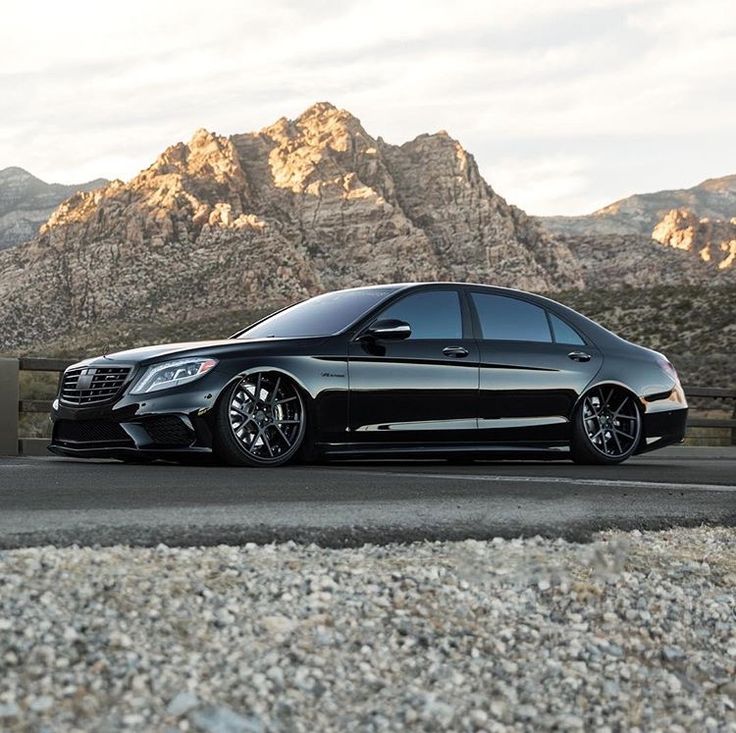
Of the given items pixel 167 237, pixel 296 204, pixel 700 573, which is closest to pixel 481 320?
pixel 700 573

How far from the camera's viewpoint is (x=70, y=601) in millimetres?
3951

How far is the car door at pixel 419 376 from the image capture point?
987 centimetres

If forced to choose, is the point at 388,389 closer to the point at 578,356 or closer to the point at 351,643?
the point at 578,356

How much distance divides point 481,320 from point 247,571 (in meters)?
6.42

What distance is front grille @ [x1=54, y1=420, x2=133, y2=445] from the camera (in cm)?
938

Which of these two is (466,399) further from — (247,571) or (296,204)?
(296,204)

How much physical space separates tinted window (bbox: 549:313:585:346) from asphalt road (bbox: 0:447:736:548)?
1.33m

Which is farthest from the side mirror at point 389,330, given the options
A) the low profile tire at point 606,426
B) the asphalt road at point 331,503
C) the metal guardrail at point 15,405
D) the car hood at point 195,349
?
the metal guardrail at point 15,405

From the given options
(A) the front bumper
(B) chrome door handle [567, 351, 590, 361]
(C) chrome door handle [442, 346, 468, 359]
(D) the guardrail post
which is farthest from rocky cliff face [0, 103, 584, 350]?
(A) the front bumper

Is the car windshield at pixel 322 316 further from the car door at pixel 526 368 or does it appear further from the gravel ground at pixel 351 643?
the gravel ground at pixel 351 643

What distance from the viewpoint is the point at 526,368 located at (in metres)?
10.7

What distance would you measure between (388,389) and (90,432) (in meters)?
2.38

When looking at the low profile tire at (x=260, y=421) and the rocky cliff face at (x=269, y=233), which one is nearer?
the low profile tire at (x=260, y=421)

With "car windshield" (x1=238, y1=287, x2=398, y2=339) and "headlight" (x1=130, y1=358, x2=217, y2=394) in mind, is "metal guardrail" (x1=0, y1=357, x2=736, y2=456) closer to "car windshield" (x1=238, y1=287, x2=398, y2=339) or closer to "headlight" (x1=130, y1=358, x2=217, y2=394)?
"car windshield" (x1=238, y1=287, x2=398, y2=339)
